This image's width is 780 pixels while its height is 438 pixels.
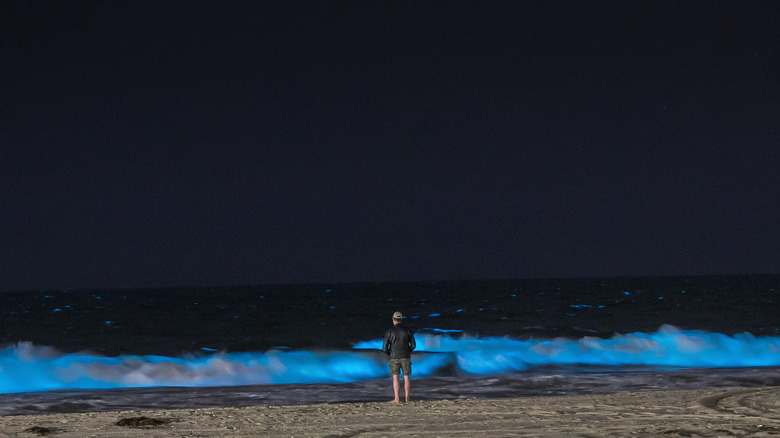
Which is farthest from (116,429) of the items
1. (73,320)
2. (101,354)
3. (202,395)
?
(73,320)

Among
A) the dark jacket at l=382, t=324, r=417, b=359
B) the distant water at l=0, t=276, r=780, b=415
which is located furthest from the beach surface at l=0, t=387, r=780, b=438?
the distant water at l=0, t=276, r=780, b=415

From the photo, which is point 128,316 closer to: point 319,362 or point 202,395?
point 319,362

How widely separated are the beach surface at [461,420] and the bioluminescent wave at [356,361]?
9666 millimetres

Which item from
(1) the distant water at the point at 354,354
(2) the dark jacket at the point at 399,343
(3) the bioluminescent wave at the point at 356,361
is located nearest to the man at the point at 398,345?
(2) the dark jacket at the point at 399,343

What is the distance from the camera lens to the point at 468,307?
208 ft

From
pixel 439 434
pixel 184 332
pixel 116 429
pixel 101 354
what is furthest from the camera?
pixel 184 332

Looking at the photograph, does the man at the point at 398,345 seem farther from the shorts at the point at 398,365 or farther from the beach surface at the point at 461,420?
the beach surface at the point at 461,420

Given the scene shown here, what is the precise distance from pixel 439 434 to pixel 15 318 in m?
53.2

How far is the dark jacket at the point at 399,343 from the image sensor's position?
13023 mm

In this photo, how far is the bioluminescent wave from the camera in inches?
909

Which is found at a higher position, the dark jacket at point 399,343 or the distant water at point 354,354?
the dark jacket at point 399,343

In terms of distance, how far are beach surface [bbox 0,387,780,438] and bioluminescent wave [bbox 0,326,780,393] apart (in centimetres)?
967

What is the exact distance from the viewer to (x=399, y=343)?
42.8 ft

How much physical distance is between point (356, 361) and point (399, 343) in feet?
46.6
